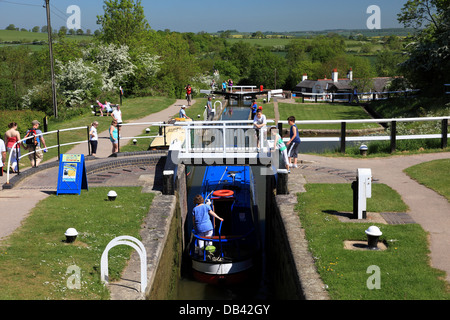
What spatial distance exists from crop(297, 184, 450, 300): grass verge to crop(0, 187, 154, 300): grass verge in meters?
3.46

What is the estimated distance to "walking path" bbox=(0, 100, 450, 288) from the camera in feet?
34.0

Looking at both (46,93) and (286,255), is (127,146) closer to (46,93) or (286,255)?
(286,255)

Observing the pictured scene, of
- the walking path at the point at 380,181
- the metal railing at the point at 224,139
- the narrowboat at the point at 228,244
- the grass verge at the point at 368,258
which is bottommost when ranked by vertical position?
the narrowboat at the point at 228,244

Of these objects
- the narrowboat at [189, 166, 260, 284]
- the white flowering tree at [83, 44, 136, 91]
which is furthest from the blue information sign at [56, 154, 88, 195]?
the white flowering tree at [83, 44, 136, 91]

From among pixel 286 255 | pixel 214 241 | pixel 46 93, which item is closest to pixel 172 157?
pixel 214 241

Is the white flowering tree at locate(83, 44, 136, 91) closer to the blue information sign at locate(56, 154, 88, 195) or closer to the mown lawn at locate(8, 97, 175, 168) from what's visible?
the mown lawn at locate(8, 97, 175, 168)

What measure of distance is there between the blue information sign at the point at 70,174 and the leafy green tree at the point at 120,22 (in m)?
40.9

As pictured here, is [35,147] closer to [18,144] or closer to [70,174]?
[18,144]

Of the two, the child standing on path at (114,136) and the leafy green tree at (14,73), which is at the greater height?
the leafy green tree at (14,73)

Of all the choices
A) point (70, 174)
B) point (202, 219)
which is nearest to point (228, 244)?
point (202, 219)

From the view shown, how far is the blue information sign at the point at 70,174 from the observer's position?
13414mm

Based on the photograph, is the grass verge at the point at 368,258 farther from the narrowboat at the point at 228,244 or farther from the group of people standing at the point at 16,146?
the group of people standing at the point at 16,146

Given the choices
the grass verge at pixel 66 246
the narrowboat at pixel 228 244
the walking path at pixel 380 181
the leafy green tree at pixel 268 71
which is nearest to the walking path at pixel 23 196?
the walking path at pixel 380 181

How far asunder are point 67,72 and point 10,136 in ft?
74.5
